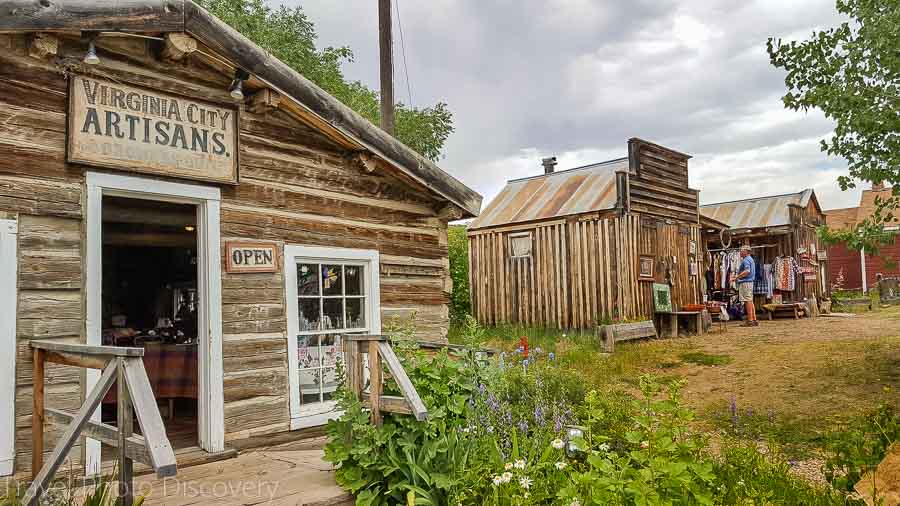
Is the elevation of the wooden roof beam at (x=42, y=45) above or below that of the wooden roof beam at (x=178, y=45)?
below

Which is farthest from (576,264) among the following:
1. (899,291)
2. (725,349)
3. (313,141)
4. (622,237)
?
(899,291)

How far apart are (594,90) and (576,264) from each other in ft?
13.2

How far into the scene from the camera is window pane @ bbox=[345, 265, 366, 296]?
6805mm

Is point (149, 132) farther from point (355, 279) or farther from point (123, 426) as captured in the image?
point (123, 426)

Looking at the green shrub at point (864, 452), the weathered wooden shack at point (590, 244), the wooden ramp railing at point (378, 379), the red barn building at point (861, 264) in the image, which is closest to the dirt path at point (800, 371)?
the weathered wooden shack at point (590, 244)

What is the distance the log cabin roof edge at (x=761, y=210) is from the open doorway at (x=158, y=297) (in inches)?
679

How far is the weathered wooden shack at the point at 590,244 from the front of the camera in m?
14.7

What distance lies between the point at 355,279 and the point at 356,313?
365mm

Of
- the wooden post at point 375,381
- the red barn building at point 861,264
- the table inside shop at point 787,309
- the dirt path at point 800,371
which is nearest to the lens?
the wooden post at point 375,381

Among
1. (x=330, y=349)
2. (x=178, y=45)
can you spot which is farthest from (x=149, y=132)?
(x=330, y=349)

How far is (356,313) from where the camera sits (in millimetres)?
6848

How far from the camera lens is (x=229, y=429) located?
5625 millimetres

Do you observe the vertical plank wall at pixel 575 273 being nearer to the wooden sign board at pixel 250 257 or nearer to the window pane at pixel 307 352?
the window pane at pixel 307 352

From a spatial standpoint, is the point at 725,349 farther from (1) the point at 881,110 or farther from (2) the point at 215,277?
(2) the point at 215,277
